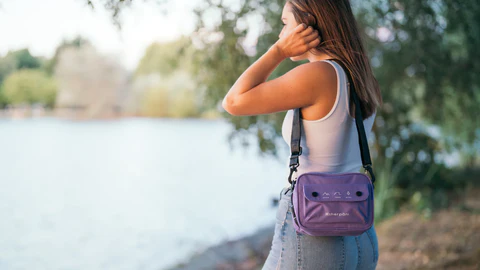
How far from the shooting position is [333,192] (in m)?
1.33

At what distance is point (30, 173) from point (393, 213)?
34.8ft

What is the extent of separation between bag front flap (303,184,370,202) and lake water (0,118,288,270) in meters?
2.42

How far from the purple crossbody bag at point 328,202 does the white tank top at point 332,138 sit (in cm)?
4

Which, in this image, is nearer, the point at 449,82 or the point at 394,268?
the point at 394,268

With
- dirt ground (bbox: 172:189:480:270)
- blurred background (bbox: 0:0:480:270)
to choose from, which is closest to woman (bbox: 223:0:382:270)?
blurred background (bbox: 0:0:480:270)

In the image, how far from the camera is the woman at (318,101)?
135cm

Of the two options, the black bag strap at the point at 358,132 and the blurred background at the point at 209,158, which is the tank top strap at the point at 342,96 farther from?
the blurred background at the point at 209,158

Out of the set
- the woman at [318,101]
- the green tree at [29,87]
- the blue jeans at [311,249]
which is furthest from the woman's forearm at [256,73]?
the green tree at [29,87]

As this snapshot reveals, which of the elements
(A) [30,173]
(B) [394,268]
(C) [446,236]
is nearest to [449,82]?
(C) [446,236]

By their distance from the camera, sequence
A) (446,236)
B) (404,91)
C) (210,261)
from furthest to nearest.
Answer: (210,261), (404,91), (446,236)

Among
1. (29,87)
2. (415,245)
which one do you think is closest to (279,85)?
(415,245)

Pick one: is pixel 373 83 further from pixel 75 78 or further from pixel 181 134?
pixel 181 134

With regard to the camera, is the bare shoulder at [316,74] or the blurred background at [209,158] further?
the blurred background at [209,158]

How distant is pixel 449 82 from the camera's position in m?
5.21
